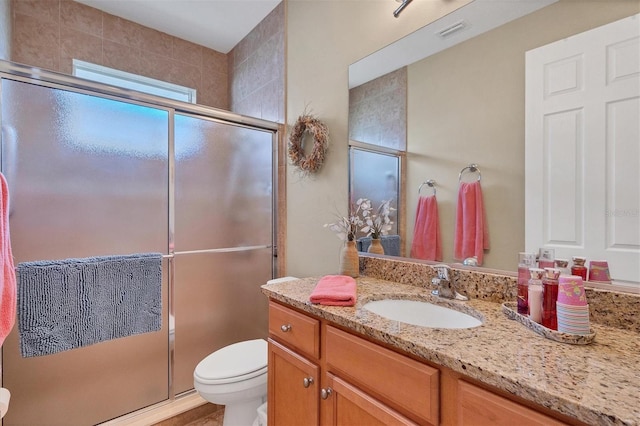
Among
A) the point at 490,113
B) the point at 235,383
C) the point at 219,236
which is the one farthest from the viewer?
the point at 219,236

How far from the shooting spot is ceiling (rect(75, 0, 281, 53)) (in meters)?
2.26

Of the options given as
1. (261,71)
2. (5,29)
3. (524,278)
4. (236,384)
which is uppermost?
(261,71)

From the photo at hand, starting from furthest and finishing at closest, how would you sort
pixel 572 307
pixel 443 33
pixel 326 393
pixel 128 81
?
pixel 128 81, pixel 443 33, pixel 326 393, pixel 572 307

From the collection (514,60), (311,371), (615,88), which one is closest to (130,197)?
(311,371)

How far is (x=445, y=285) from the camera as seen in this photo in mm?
1186

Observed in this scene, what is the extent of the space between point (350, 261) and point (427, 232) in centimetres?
41

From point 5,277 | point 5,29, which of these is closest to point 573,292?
point 5,277

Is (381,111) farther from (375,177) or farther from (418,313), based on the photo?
(418,313)

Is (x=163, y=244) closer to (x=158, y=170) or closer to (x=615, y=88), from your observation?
(x=158, y=170)

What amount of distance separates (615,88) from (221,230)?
6.63ft

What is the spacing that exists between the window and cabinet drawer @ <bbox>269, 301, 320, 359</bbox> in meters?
2.13

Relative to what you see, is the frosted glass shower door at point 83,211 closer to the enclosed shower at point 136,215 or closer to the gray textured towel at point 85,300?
the enclosed shower at point 136,215

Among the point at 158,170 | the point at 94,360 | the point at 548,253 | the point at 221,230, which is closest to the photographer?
the point at 548,253

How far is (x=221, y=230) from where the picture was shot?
2084 mm
